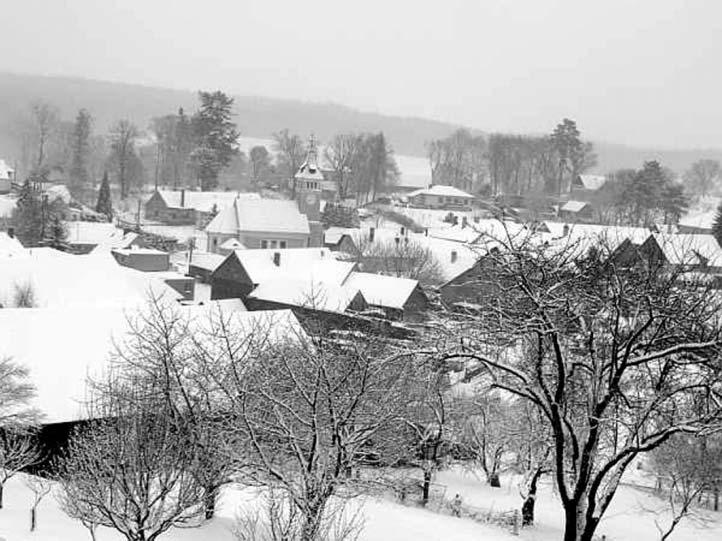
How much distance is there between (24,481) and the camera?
1852cm

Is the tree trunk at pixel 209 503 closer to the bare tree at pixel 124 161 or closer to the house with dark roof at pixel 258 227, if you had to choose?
the house with dark roof at pixel 258 227

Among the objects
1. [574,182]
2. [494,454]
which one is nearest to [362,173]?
[574,182]

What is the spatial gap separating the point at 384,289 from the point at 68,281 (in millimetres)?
15150

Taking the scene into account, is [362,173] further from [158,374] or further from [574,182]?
[158,374]

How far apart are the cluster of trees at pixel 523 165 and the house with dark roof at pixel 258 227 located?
50088 millimetres

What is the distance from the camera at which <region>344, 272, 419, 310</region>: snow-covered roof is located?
1614 inches

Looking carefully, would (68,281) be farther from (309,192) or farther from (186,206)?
(186,206)

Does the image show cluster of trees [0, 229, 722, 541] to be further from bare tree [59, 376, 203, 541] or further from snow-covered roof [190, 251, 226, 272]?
snow-covered roof [190, 251, 226, 272]

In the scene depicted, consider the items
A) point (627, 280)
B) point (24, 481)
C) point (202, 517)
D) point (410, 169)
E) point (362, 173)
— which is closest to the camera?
point (627, 280)

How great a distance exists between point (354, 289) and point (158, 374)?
80.0ft

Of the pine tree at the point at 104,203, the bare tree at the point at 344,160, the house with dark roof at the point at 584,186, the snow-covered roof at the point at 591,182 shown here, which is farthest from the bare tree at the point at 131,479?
the snow-covered roof at the point at 591,182

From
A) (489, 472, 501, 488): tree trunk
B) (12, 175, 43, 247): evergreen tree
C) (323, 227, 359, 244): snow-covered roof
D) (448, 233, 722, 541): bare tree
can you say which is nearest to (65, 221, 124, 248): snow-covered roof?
(12, 175, 43, 247): evergreen tree

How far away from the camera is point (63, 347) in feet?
73.0

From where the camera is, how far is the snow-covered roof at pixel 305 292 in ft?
126
